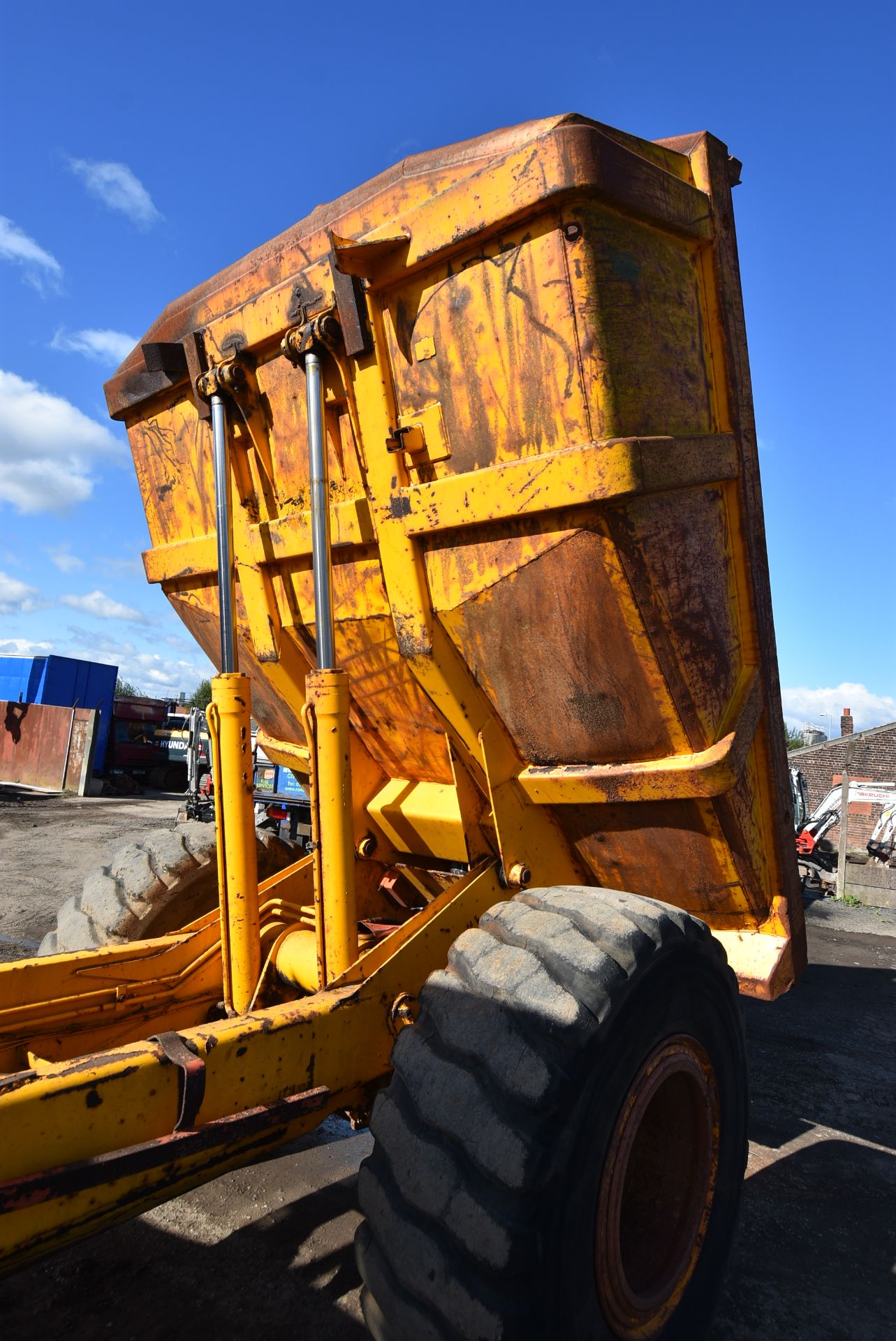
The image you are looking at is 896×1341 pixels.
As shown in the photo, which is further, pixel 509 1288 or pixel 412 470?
→ pixel 412 470

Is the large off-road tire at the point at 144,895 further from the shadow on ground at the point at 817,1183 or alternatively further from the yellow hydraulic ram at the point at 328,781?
the shadow on ground at the point at 817,1183

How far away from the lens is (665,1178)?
264 centimetres

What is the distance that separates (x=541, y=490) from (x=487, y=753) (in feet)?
3.07

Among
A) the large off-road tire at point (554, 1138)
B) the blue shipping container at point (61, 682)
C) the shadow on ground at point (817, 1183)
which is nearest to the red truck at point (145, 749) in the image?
the blue shipping container at point (61, 682)

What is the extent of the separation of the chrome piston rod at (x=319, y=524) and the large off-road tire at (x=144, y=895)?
1.63 meters

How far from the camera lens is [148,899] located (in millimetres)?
3756

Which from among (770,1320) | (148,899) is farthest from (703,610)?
(148,899)

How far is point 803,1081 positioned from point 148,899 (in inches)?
142

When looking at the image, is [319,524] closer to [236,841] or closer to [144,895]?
[236,841]

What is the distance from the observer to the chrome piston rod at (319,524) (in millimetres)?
2639

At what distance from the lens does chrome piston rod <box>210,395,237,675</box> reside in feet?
9.58

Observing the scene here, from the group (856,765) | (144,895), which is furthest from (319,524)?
(856,765)

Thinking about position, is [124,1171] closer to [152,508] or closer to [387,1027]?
[387,1027]

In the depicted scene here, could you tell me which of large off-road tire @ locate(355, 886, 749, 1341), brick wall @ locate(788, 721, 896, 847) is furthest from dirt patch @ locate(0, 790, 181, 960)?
brick wall @ locate(788, 721, 896, 847)
